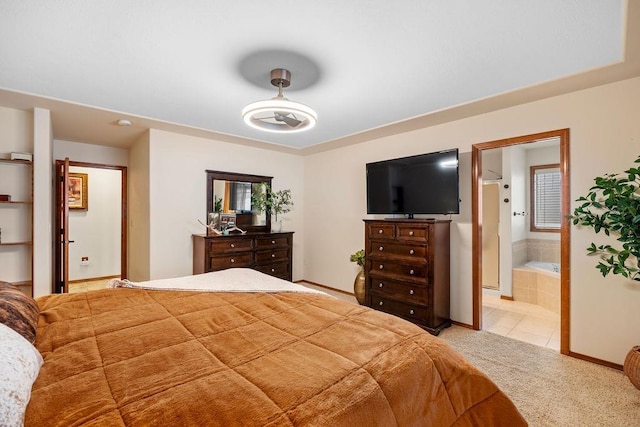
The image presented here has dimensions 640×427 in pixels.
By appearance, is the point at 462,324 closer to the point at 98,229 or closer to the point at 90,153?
the point at 90,153

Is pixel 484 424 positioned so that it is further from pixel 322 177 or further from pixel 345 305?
pixel 322 177

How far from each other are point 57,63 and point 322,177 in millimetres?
3690

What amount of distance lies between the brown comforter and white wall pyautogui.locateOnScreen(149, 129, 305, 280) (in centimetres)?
231

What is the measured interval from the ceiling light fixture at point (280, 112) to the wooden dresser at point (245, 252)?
1.92 meters

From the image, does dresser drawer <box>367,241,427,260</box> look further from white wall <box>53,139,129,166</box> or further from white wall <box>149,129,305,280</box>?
white wall <box>53,139,129,166</box>

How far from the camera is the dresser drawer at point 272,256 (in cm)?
451

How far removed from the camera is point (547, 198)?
5070 millimetres

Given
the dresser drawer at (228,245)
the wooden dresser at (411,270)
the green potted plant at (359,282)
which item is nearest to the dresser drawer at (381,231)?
the wooden dresser at (411,270)

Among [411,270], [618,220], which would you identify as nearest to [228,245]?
[411,270]

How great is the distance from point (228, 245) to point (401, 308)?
7.86 ft

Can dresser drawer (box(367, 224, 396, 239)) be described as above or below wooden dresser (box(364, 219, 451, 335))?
above

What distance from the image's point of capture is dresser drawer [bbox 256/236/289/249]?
14.8 feet

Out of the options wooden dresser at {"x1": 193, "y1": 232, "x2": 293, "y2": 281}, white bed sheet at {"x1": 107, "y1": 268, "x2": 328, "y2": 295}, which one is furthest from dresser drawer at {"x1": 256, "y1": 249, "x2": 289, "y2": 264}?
white bed sheet at {"x1": 107, "y1": 268, "x2": 328, "y2": 295}

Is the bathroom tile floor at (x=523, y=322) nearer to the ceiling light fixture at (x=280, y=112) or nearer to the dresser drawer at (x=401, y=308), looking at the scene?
the dresser drawer at (x=401, y=308)
